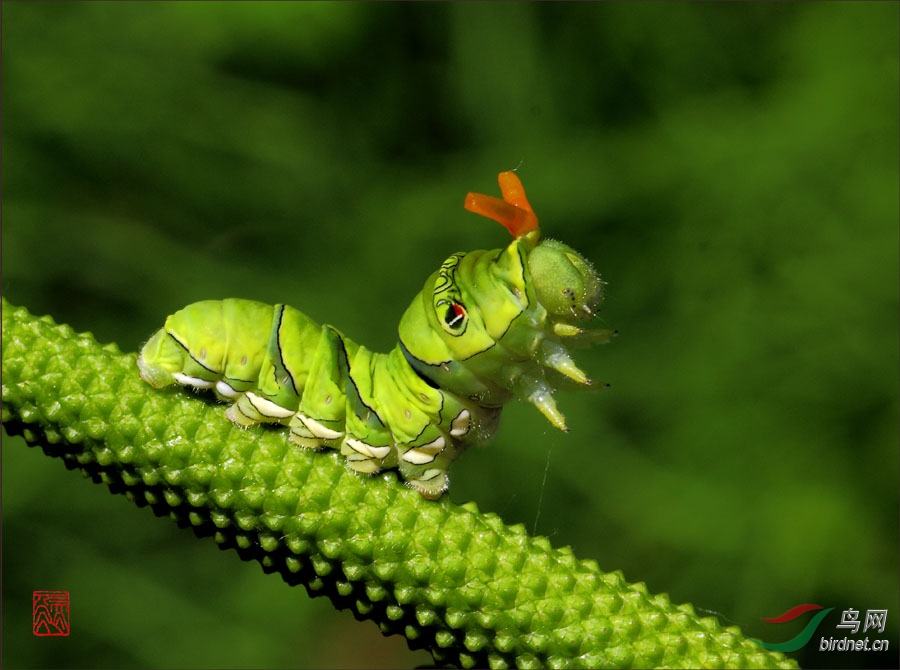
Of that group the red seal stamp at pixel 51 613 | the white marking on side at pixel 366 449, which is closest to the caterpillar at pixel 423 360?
the white marking on side at pixel 366 449

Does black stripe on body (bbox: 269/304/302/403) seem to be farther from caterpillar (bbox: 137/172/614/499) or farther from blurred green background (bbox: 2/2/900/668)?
blurred green background (bbox: 2/2/900/668)

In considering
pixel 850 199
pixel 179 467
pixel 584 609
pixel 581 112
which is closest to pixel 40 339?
pixel 179 467

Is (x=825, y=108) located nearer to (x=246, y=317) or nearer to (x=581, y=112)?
(x=581, y=112)

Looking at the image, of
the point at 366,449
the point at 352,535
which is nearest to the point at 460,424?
the point at 366,449

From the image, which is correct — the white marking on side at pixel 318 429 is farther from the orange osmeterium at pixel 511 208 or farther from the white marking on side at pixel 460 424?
the orange osmeterium at pixel 511 208

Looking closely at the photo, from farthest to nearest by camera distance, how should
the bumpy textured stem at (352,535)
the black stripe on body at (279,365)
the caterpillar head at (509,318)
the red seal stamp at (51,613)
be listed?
the red seal stamp at (51,613) < the black stripe on body at (279,365) < the caterpillar head at (509,318) < the bumpy textured stem at (352,535)

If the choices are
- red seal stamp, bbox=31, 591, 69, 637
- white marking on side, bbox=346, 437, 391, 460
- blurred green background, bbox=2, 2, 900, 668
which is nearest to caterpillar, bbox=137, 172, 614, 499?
white marking on side, bbox=346, 437, 391, 460
